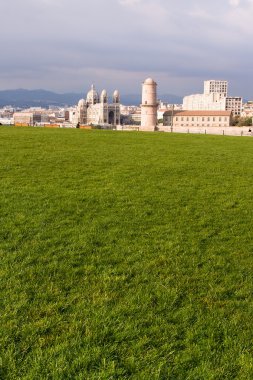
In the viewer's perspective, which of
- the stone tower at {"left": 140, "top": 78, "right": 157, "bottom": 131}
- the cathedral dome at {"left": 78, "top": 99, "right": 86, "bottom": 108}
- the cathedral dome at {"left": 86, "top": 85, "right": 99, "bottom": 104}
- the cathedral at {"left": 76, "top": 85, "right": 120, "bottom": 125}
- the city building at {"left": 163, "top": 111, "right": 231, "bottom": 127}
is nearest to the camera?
the stone tower at {"left": 140, "top": 78, "right": 157, "bottom": 131}

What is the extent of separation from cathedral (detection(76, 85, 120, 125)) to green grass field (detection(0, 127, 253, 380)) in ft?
559

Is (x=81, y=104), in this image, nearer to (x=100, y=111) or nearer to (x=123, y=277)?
(x=100, y=111)

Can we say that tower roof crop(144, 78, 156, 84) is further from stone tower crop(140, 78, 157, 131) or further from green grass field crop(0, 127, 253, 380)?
green grass field crop(0, 127, 253, 380)

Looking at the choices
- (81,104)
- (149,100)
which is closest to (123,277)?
(149,100)

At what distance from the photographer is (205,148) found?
21328 millimetres

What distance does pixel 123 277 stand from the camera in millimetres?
6121

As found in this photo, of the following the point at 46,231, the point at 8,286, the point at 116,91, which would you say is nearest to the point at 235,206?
the point at 46,231

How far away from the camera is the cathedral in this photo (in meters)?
180

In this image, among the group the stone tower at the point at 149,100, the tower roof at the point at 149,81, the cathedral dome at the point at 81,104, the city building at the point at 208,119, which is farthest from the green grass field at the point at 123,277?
the cathedral dome at the point at 81,104

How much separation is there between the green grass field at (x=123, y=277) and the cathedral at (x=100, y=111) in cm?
17043

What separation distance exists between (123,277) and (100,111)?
178 metres

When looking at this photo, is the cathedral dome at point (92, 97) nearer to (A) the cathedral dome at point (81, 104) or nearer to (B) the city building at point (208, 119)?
(A) the cathedral dome at point (81, 104)

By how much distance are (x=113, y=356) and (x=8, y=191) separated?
6.73 meters

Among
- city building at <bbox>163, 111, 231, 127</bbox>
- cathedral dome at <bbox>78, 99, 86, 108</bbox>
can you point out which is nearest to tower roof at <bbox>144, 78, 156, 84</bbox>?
city building at <bbox>163, 111, 231, 127</bbox>
